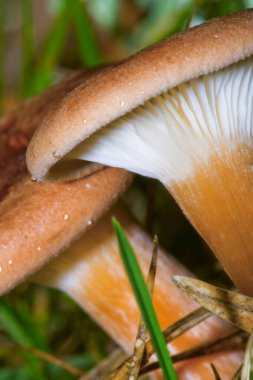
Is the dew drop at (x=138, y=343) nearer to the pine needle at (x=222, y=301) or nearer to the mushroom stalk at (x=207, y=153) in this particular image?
the pine needle at (x=222, y=301)

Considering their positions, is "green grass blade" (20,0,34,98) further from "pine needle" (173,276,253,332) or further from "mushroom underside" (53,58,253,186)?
"pine needle" (173,276,253,332)

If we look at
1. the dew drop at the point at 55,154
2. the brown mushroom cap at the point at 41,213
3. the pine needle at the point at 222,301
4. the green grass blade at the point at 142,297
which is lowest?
the pine needle at the point at 222,301

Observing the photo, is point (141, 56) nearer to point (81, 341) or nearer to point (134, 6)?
point (81, 341)

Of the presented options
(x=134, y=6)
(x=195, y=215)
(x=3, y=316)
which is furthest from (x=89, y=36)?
(x=134, y=6)

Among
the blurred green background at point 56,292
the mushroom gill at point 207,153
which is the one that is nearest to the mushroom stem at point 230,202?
→ the mushroom gill at point 207,153

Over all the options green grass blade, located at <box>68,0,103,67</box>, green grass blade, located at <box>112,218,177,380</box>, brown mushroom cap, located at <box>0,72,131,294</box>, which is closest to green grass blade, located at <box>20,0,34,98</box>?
green grass blade, located at <box>68,0,103,67</box>

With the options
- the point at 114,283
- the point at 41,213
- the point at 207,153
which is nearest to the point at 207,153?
the point at 207,153
